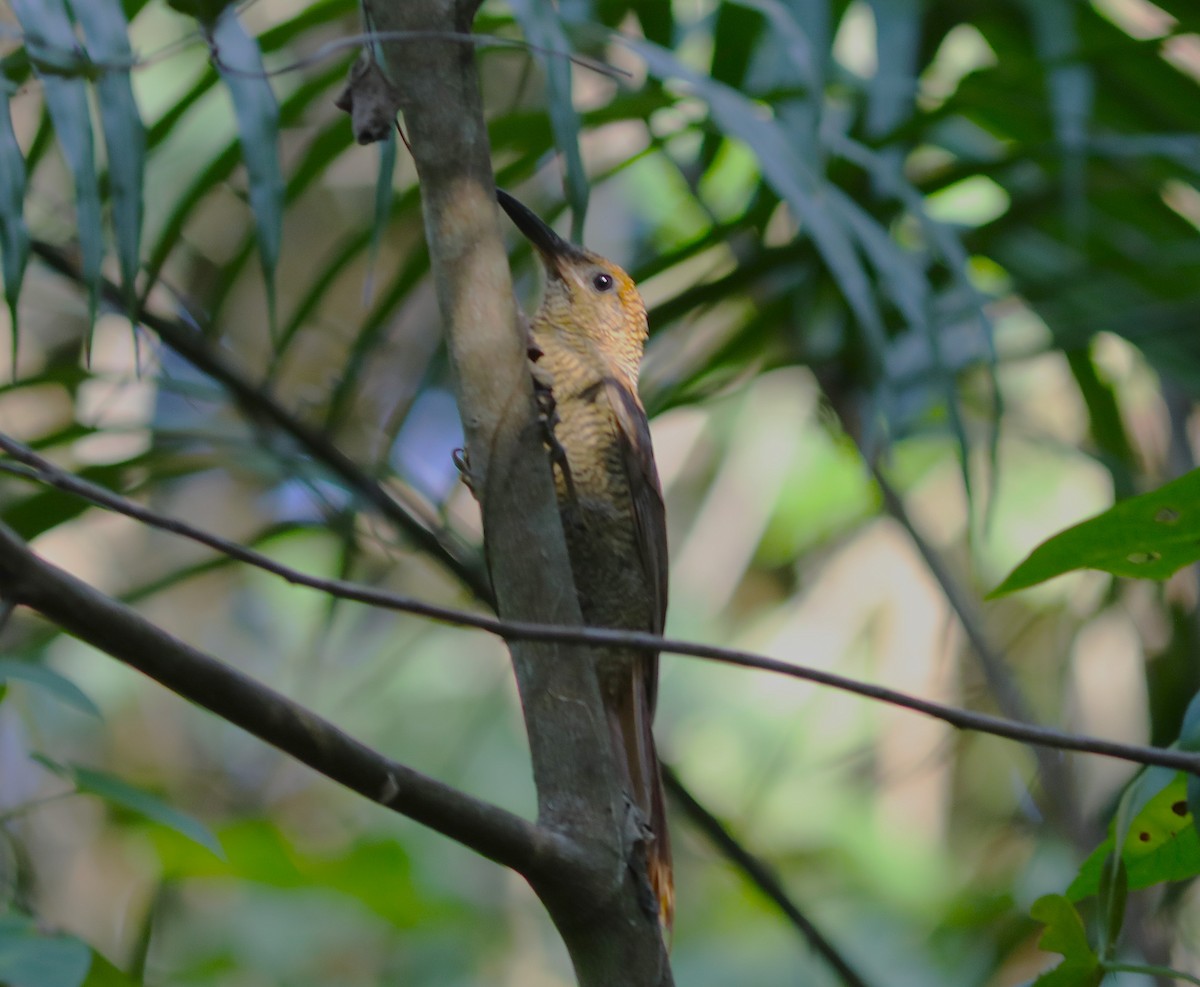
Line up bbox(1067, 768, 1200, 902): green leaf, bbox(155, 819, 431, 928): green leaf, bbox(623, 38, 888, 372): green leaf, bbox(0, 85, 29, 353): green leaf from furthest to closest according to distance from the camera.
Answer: bbox(155, 819, 431, 928): green leaf → bbox(623, 38, 888, 372): green leaf → bbox(0, 85, 29, 353): green leaf → bbox(1067, 768, 1200, 902): green leaf

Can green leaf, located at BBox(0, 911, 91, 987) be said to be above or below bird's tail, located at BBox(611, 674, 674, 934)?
below

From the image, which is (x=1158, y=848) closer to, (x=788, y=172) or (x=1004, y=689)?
(x=788, y=172)

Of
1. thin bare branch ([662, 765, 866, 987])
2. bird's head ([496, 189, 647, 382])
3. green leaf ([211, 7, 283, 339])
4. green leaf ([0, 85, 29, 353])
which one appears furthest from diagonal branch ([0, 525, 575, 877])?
bird's head ([496, 189, 647, 382])

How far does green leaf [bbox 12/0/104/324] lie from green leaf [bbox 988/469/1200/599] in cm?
100

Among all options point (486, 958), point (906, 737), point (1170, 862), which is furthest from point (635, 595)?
point (486, 958)

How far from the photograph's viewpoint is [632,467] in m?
2.09

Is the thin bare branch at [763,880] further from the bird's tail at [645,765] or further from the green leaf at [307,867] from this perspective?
the green leaf at [307,867]

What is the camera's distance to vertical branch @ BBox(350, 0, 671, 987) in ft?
3.95

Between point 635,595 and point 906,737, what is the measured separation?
6.47 feet

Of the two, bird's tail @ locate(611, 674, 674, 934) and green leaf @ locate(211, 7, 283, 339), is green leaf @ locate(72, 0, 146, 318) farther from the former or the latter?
bird's tail @ locate(611, 674, 674, 934)

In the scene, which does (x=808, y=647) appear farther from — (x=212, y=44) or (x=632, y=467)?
(x=212, y=44)

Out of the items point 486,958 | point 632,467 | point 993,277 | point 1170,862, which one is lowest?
point 1170,862

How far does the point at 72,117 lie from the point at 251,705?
33.1 inches

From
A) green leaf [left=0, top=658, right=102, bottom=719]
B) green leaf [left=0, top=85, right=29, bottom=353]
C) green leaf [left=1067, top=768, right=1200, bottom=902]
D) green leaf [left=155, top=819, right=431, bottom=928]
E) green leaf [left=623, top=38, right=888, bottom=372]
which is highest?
green leaf [left=623, top=38, right=888, bottom=372]
